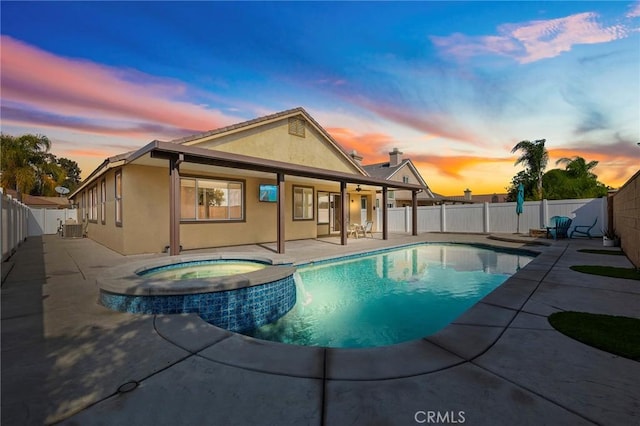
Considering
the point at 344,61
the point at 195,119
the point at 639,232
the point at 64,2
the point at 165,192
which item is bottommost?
the point at 639,232

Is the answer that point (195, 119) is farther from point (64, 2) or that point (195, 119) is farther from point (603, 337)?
point (603, 337)

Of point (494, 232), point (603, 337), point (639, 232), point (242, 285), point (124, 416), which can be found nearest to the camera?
point (124, 416)

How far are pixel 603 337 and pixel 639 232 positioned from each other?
17.2ft

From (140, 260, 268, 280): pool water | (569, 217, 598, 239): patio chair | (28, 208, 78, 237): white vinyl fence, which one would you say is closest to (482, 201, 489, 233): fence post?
(569, 217, 598, 239): patio chair

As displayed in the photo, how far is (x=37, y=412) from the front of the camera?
6.41ft

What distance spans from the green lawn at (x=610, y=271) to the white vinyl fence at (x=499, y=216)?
9719 millimetres

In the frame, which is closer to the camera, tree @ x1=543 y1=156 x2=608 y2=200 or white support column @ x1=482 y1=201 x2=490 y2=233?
white support column @ x1=482 y1=201 x2=490 y2=233

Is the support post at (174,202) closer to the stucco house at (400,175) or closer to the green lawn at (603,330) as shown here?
the green lawn at (603,330)

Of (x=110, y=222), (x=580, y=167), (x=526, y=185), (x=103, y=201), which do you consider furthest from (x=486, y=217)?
(x=580, y=167)

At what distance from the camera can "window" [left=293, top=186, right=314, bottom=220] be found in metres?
14.3

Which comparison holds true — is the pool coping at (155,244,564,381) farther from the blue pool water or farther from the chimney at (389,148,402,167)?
the chimney at (389,148,402,167)

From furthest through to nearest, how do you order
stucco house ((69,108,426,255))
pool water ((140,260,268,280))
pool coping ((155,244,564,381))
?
stucco house ((69,108,426,255)), pool water ((140,260,268,280)), pool coping ((155,244,564,381))

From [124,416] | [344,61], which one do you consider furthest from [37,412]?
[344,61]

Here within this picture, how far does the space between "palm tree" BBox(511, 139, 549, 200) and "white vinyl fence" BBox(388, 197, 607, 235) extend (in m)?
17.0
